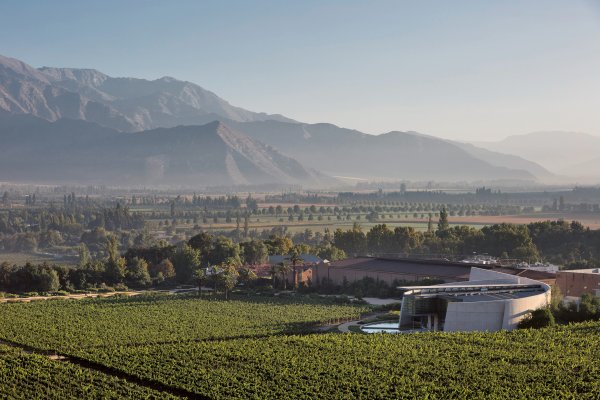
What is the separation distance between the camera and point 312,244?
461ft

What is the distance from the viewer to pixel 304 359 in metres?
48.6

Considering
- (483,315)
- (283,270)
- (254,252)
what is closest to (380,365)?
(483,315)

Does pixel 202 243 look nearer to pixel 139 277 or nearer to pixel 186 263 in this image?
pixel 186 263

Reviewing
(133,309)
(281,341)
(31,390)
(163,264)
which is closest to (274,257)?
(163,264)

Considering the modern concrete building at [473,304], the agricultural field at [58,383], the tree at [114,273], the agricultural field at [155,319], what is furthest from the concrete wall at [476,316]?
the tree at [114,273]

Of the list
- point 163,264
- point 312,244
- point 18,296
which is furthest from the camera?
point 312,244

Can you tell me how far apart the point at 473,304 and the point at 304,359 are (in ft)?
48.7

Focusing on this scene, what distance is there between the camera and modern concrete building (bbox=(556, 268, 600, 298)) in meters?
76.8

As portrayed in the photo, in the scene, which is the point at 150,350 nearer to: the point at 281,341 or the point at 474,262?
the point at 281,341

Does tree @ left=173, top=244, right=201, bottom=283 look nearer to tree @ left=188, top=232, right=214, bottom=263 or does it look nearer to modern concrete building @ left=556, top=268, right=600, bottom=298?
tree @ left=188, top=232, right=214, bottom=263

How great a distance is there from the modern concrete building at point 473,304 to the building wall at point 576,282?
484 inches

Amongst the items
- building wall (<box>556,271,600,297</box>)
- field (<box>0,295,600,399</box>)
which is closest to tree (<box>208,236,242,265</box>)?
field (<box>0,295,600,399</box>)

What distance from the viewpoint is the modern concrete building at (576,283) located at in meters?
76.8

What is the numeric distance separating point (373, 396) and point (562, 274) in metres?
41.8
